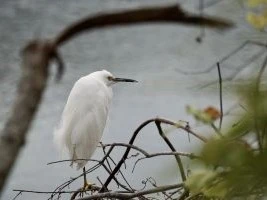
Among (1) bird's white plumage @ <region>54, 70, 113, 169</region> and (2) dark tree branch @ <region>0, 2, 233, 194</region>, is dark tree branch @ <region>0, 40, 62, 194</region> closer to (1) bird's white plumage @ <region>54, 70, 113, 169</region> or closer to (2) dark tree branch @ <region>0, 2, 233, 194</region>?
(2) dark tree branch @ <region>0, 2, 233, 194</region>

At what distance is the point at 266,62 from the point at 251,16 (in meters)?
0.03

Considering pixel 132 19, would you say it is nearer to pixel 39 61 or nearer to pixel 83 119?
pixel 39 61

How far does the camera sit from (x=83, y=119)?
7.00 ft

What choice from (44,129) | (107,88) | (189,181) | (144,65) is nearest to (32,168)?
(44,129)

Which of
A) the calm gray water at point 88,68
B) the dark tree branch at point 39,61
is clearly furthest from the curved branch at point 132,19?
the calm gray water at point 88,68

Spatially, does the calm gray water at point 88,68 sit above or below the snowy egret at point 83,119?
above

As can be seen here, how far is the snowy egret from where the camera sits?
6.95 feet

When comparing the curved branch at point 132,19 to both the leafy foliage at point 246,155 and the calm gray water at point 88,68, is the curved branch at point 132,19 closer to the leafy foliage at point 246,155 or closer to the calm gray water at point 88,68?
the leafy foliage at point 246,155

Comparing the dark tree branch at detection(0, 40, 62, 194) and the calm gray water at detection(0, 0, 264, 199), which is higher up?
the calm gray water at detection(0, 0, 264, 199)

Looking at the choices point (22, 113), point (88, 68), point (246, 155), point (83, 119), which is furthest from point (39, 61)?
point (88, 68)

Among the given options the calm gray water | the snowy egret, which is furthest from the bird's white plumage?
the calm gray water

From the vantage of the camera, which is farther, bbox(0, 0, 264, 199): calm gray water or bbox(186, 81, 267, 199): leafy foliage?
bbox(0, 0, 264, 199): calm gray water

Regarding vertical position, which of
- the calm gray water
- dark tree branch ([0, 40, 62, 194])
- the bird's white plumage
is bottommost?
dark tree branch ([0, 40, 62, 194])

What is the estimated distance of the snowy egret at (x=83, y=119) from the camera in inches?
83.4
